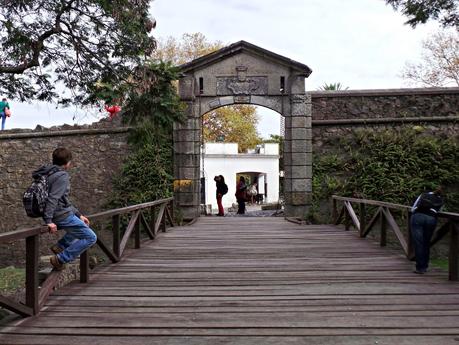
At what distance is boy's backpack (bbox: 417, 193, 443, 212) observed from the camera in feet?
17.3

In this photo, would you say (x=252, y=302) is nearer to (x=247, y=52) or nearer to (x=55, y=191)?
(x=55, y=191)

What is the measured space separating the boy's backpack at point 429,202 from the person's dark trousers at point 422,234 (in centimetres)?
8

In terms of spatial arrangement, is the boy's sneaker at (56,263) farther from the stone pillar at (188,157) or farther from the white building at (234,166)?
the white building at (234,166)

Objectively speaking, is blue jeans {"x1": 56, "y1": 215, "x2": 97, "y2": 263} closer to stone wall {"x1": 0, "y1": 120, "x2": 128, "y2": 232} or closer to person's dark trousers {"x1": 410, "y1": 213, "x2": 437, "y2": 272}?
person's dark trousers {"x1": 410, "y1": 213, "x2": 437, "y2": 272}

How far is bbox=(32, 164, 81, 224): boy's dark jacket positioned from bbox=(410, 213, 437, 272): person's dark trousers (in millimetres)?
3575

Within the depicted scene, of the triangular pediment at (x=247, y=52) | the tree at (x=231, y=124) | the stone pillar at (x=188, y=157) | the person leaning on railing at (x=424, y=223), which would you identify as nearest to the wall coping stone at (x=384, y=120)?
the triangular pediment at (x=247, y=52)

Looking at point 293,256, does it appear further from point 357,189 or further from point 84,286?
point 357,189

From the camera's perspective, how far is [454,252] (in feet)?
16.2

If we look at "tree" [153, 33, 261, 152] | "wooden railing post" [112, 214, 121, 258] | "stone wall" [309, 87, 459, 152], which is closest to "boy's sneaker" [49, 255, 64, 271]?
"wooden railing post" [112, 214, 121, 258]

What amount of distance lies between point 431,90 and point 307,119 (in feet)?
10.2

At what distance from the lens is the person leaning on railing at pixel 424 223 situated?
528 centimetres

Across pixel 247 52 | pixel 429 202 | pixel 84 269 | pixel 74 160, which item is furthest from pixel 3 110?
pixel 429 202

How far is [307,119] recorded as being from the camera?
39.4ft

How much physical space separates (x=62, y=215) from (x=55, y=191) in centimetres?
29
